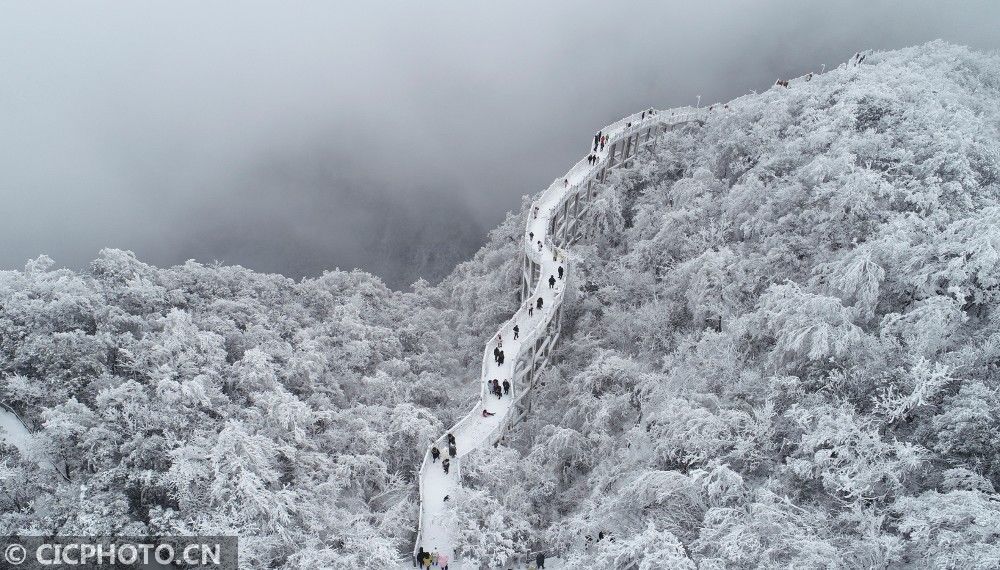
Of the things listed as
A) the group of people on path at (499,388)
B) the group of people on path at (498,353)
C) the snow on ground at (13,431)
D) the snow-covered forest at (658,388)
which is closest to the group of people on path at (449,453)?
the snow-covered forest at (658,388)

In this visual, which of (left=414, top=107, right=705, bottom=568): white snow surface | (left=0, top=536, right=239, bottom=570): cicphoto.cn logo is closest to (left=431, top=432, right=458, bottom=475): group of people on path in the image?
(left=414, top=107, right=705, bottom=568): white snow surface

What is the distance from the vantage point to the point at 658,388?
28609 mm

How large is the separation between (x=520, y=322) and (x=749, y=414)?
712 inches

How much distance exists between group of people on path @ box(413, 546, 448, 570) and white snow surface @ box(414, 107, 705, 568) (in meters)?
0.38

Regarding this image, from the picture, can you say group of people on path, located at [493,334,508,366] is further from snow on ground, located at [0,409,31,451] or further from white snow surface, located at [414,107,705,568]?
snow on ground, located at [0,409,31,451]

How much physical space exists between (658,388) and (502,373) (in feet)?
34.2

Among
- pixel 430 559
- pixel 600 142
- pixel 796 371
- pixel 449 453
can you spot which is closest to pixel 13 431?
pixel 449 453

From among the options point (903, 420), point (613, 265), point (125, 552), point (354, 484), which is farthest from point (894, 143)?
point (125, 552)

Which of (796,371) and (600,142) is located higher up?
(600,142)

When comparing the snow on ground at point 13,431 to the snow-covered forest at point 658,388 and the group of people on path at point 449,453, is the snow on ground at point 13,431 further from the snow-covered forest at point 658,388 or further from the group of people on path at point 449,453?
the group of people on path at point 449,453

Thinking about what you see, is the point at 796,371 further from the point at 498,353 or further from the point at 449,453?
the point at 498,353

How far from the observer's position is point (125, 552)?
21.5m

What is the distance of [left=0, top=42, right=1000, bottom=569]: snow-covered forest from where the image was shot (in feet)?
62.0

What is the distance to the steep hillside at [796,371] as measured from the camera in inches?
711
